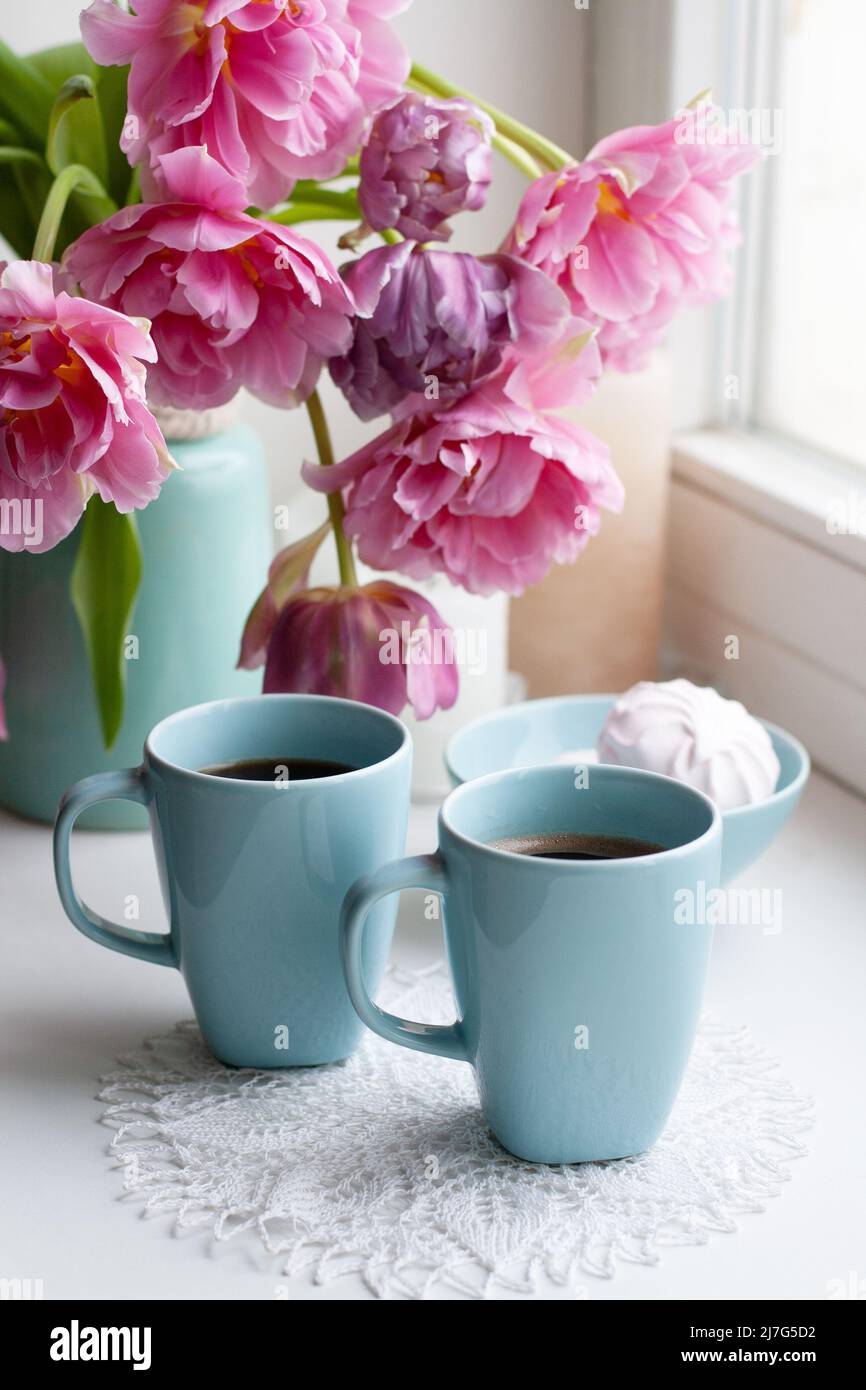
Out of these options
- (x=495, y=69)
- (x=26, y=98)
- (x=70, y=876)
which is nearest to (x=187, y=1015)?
(x=70, y=876)

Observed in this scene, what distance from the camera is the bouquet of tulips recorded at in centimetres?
54

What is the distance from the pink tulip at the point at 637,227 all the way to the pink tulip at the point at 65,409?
17 cm

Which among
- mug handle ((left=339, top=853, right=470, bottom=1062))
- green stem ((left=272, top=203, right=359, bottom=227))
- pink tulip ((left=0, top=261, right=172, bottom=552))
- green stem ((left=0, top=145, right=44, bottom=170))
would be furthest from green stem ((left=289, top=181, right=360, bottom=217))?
mug handle ((left=339, top=853, right=470, bottom=1062))

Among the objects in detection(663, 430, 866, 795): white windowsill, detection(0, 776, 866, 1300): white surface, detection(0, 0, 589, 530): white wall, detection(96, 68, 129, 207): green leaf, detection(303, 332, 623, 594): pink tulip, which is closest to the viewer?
detection(0, 776, 866, 1300): white surface

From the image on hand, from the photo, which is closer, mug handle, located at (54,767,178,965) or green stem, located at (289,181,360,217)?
mug handle, located at (54,767,178,965)

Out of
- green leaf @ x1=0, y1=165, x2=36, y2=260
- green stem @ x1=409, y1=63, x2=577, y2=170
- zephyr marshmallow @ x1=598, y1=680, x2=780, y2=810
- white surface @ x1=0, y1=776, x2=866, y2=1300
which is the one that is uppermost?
green stem @ x1=409, y1=63, x2=577, y2=170

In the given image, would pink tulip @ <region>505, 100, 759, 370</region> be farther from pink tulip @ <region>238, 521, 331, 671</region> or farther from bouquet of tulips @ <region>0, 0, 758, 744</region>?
pink tulip @ <region>238, 521, 331, 671</region>

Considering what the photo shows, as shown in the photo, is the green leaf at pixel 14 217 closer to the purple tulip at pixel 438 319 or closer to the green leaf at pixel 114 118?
the green leaf at pixel 114 118

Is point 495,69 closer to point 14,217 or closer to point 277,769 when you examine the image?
point 14,217

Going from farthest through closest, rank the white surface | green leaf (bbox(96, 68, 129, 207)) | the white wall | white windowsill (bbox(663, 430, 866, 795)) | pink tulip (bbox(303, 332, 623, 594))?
the white wall → white windowsill (bbox(663, 430, 866, 795)) → green leaf (bbox(96, 68, 129, 207)) → pink tulip (bbox(303, 332, 623, 594)) → the white surface

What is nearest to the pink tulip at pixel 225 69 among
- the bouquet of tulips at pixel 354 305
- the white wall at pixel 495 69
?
the bouquet of tulips at pixel 354 305

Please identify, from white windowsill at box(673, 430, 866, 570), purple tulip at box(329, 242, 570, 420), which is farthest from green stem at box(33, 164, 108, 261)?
white windowsill at box(673, 430, 866, 570)

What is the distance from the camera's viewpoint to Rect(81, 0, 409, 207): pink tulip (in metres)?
0.54

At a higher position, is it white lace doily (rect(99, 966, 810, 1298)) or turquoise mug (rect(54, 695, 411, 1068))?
turquoise mug (rect(54, 695, 411, 1068))
